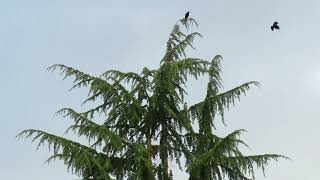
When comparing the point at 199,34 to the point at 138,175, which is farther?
the point at 199,34

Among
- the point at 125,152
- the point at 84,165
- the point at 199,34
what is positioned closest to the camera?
the point at 84,165

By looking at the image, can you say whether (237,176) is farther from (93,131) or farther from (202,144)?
(93,131)

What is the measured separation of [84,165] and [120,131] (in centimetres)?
238

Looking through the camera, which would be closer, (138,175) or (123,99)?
(138,175)

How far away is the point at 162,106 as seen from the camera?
63.7 ft

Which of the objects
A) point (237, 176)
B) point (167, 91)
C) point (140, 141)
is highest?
point (167, 91)

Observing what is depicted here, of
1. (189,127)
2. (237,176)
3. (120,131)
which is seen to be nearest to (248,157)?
(237,176)

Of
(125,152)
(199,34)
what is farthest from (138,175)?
(199,34)

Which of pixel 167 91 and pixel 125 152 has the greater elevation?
pixel 167 91

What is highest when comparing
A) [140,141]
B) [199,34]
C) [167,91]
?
[199,34]

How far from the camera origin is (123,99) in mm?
19250

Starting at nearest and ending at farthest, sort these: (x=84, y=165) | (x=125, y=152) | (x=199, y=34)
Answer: (x=84, y=165)
(x=125, y=152)
(x=199, y=34)

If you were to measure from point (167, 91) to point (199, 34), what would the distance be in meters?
2.09

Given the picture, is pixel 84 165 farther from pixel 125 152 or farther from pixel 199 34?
pixel 199 34
